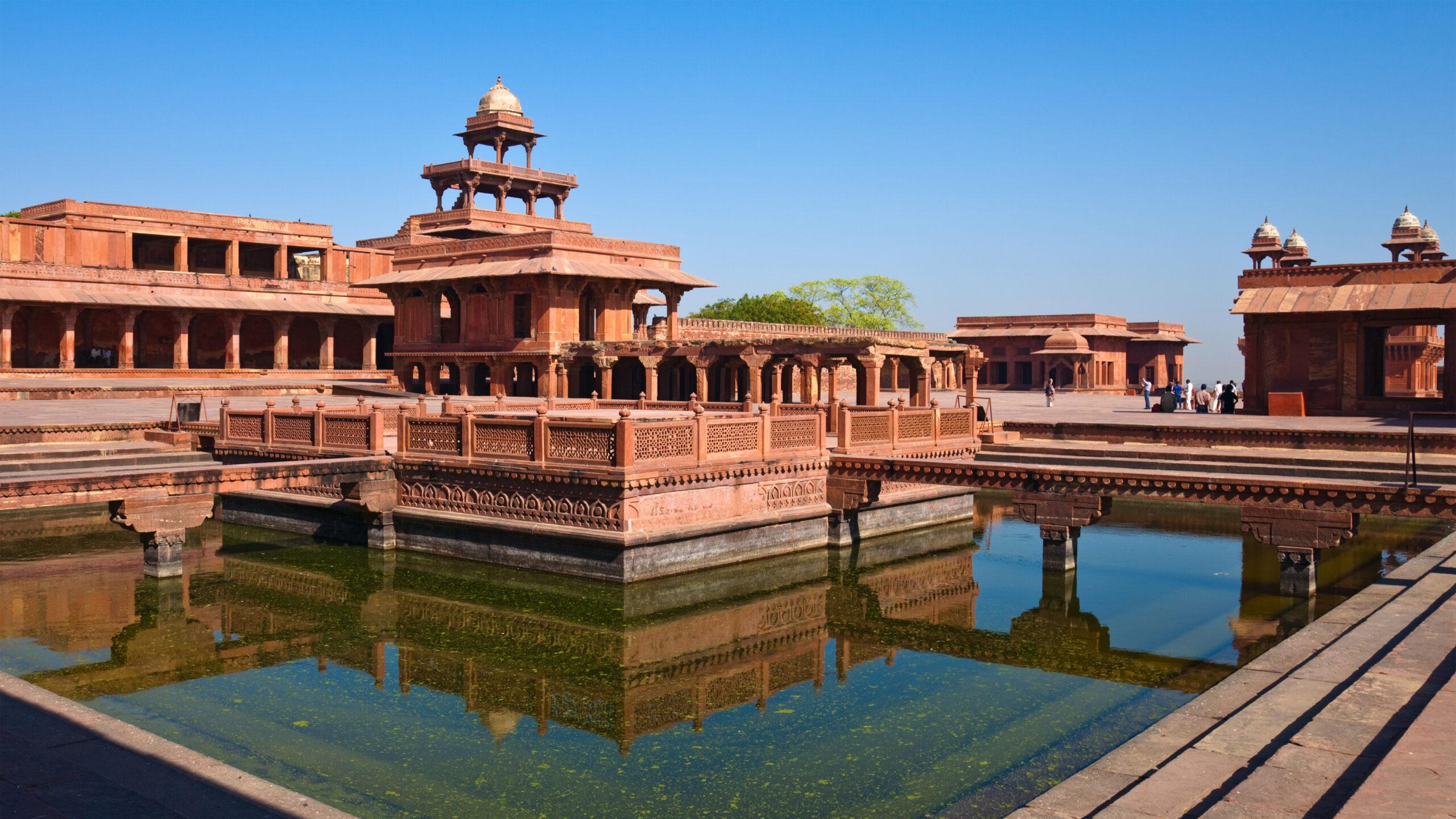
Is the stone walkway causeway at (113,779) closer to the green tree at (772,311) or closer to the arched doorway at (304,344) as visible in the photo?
the arched doorway at (304,344)

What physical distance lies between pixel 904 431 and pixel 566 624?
27.6 ft

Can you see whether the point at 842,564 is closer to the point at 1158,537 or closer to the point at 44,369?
the point at 1158,537

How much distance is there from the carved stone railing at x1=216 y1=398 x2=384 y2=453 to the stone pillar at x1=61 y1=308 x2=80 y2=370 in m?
20.3

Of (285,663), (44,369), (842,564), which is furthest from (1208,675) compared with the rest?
(44,369)

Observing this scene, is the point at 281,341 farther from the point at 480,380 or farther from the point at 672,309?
the point at 672,309

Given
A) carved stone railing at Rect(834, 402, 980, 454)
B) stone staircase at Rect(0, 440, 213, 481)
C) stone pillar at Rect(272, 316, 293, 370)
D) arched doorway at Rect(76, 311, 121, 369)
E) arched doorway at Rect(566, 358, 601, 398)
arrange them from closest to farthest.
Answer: stone staircase at Rect(0, 440, 213, 481) < carved stone railing at Rect(834, 402, 980, 454) < arched doorway at Rect(566, 358, 601, 398) < arched doorway at Rect(76, 311, 121, 369) < stone pillar at Rect(272, 316, 293, 370)

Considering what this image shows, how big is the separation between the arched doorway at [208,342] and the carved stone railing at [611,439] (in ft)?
100

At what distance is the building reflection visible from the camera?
39.9ft

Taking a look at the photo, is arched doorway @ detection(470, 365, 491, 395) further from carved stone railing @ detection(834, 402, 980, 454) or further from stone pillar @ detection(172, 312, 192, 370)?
carved stone railing @ detection(834, 402, 980, 454)

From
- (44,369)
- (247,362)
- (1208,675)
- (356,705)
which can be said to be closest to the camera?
(356,705)

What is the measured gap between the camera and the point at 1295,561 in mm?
14836

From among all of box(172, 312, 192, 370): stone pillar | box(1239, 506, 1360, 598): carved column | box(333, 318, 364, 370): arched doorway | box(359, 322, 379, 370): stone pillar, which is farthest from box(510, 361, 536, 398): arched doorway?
box(1239, 506, 1360, 598): carved column

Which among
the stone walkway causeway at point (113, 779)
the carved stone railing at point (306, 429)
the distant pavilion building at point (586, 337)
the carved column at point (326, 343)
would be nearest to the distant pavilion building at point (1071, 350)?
the distant pavilion building at point (586, 337)

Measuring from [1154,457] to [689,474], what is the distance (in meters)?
8.28
